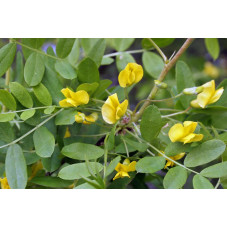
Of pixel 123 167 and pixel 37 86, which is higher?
pixel 37 86

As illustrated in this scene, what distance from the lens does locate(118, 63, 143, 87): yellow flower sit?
1.73 feet

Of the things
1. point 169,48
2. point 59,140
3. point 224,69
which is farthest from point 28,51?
point 224,69

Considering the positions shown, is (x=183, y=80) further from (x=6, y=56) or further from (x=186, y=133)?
(x=6, y=56)

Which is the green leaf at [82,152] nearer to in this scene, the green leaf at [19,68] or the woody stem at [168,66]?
the woody stem at [168,66]

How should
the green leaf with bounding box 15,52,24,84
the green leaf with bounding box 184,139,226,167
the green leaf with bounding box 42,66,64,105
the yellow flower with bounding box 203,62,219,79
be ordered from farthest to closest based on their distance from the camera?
the yellow flower with bounding box 203,62,219,79
the green leaf with bounding box 15,52,24,84
the green leaf with bounding box 42,66,64,105
the green leaf with bounding box 184,139,226,167

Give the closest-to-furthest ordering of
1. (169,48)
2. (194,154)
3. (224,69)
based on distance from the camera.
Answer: (194,154) → (169,48) → (224,69)

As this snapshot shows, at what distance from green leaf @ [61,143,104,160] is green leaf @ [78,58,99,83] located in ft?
0.37

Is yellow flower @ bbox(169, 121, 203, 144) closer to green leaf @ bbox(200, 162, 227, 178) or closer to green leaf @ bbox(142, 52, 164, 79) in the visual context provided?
green leaf @ bbox(200, 162, 227, 178)

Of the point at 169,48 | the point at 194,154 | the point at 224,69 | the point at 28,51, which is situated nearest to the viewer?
the point at 194,154

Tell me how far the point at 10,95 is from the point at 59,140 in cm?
11

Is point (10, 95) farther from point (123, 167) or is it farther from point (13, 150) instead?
point (123, 167)

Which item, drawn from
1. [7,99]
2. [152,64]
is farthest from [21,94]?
[152,64]

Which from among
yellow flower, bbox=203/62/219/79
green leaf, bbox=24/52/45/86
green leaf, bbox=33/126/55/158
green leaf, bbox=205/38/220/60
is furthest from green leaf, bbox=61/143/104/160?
yellow flower, bbox=203/62/219/79

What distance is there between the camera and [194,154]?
485 millimetres
